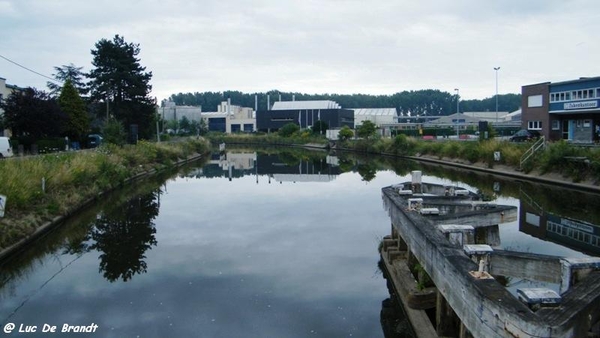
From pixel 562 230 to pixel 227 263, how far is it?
909 cm

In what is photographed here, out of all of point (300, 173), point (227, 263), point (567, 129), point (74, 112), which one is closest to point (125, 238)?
point (227, 263)

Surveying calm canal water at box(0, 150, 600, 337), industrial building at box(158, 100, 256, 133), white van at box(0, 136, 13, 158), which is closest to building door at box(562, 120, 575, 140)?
calm canal water at box(0, 150, 600, 337)

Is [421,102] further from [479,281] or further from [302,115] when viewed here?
[479,281]

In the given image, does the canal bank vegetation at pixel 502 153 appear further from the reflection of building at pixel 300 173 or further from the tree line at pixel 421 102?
the tree line at pixel 421 102

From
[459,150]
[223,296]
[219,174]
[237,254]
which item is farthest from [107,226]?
[459,150]

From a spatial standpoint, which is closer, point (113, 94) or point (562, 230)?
point (562, 230)

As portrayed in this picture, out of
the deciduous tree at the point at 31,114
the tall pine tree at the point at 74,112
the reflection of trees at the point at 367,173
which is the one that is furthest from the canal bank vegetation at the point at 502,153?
the tall pine tree at the point at 74,112

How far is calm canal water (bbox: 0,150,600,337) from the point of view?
8227 millimetres

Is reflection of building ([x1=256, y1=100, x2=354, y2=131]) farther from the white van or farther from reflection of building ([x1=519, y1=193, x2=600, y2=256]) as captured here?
reflection of building ([x1=519, y1=193, x2=600, y2=256])

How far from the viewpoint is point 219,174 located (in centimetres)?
3403

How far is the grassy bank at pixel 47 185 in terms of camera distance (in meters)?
12.8

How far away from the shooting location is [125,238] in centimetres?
1430

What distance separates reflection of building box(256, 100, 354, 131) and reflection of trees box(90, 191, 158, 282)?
238 feet

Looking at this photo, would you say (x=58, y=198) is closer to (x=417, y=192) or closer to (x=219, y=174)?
(x=417, y=192)
